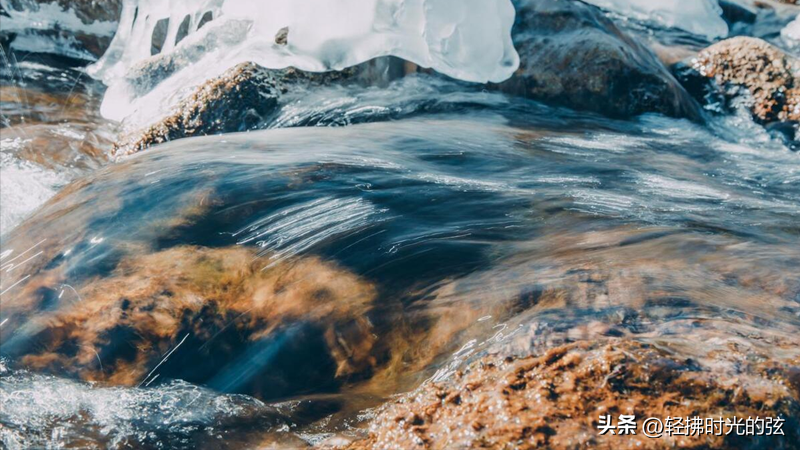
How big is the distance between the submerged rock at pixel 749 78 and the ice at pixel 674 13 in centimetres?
221

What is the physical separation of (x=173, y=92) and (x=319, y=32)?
4.47ft

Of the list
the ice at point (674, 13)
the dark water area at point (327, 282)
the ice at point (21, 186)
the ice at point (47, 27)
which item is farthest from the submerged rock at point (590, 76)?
the ice at point (47, 27)

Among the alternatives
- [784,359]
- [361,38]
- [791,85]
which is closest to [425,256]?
[784,359]

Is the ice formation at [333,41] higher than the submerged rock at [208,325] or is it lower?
higher

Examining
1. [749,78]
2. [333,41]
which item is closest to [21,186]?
[333,41]

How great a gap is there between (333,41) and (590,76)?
2.19m

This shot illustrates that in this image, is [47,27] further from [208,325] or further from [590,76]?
[208,325]

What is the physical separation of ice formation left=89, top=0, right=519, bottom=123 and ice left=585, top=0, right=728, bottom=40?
143 inches

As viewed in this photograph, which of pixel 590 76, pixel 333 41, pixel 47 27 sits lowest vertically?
pixel 47 27

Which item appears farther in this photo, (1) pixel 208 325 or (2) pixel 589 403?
(1) pixel 208 325

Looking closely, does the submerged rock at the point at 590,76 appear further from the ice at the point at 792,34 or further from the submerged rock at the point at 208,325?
the ice at the point at 792,34

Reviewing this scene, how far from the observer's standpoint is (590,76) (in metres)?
6.24

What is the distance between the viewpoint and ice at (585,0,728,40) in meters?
9.55

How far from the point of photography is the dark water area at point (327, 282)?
2176 mm
